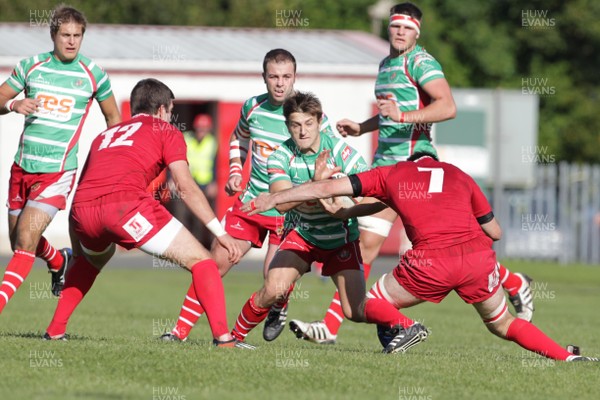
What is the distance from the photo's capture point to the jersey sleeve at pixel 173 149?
895cm

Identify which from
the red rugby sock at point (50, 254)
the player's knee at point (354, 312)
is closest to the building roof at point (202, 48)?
the red rugby sock at point (50, 254)

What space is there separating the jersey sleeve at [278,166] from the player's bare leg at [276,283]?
0.61 metres

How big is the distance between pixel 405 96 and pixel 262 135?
4.13 feet

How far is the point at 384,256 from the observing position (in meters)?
28.3

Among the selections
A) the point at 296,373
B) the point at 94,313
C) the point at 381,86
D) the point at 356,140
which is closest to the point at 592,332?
the point at 381,86

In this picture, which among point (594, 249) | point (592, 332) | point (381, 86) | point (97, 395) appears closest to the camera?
point (97, 395)

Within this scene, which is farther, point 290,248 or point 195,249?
point 290,248

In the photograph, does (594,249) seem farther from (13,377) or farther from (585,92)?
(13,377)

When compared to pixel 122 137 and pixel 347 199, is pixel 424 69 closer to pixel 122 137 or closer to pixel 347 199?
pixel 347 199

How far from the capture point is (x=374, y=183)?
8.84 m

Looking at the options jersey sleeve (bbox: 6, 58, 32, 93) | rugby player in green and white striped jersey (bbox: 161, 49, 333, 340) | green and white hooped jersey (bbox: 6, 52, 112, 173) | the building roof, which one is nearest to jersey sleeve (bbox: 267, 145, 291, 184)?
rugby player in green and white striped jersey (bbox: 161, 49, 333, 340)

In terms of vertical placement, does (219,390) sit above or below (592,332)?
above

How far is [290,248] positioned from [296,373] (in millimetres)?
2171

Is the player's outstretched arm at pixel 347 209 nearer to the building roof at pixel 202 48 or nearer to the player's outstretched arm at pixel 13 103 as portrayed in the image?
the player's outstretched arm at pixel 13 103
